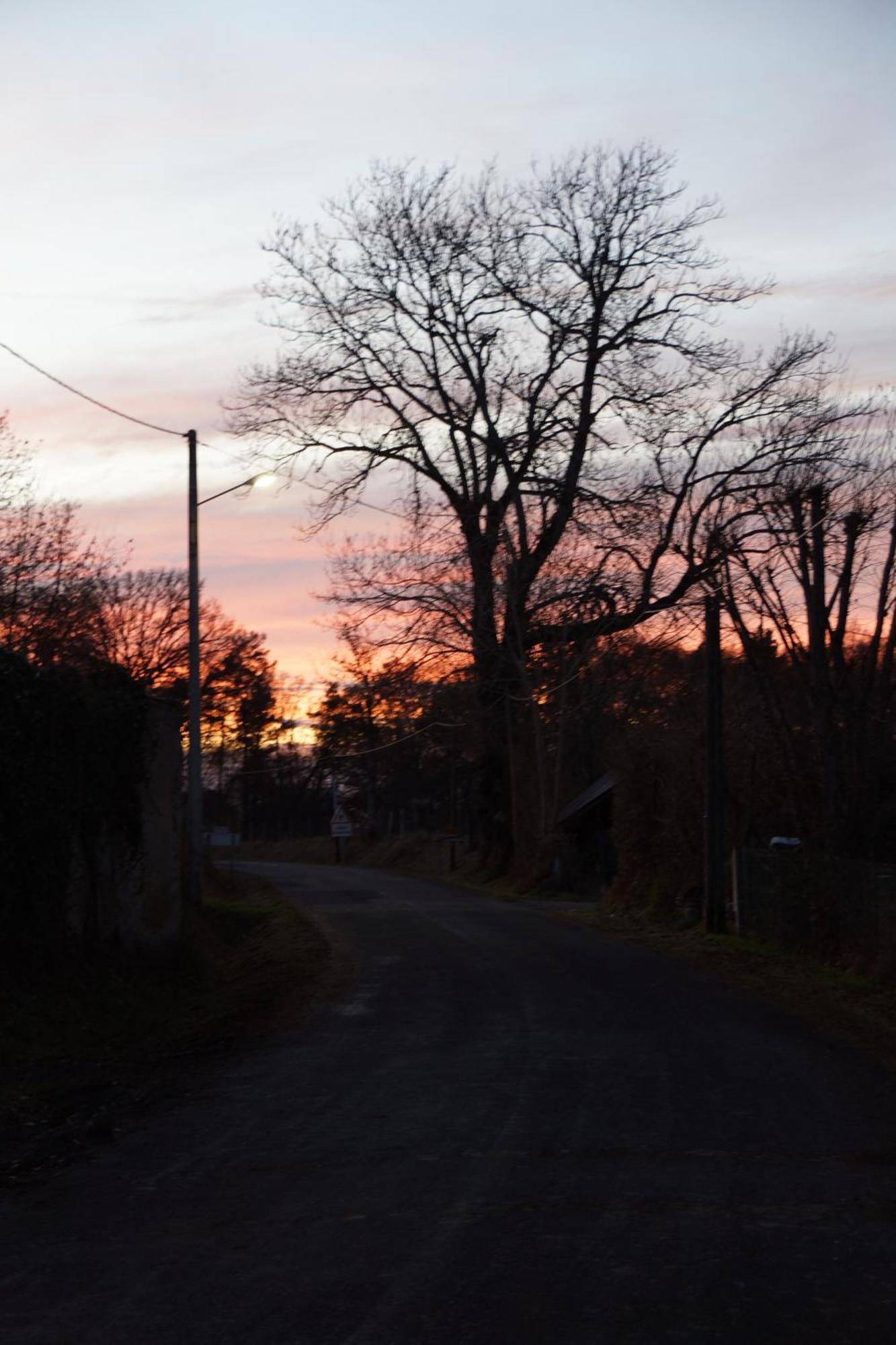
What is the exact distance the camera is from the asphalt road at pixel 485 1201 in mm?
5297

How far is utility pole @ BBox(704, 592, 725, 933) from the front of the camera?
2253 cm

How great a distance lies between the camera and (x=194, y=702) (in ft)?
85.5

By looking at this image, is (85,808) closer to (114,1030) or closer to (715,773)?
(114,1030)

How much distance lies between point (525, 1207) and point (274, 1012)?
8.18 metres

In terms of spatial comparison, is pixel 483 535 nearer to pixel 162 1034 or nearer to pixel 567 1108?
pixel 162 1034

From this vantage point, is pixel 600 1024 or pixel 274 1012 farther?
pixel 274 1012

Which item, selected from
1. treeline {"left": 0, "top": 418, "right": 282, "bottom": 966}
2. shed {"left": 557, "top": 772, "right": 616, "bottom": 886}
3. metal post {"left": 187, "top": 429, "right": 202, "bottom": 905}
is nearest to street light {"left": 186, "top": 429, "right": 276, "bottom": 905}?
metal post {"left": 187, "top": 429, "right": 202, "bottom": 905}

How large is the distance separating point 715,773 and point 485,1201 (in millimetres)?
16433

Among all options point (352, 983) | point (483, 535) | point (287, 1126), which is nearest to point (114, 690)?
point (352, 983)

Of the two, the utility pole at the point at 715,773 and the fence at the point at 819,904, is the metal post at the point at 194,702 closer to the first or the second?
the utility pole at the point at 715,773

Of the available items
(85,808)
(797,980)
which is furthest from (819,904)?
(85,808)

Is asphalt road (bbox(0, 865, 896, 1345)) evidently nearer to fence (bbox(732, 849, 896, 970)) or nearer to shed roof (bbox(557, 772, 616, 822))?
fence (bbox(732, 849, 896, 970))

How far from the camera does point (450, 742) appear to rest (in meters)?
49.1

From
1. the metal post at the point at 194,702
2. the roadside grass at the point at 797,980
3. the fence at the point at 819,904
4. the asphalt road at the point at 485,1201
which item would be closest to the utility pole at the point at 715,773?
the fence at the point at 819,904
